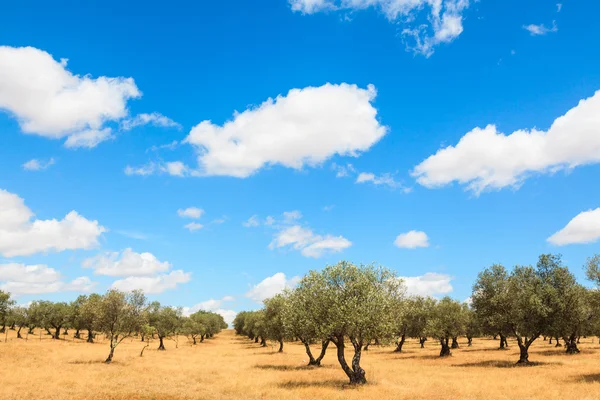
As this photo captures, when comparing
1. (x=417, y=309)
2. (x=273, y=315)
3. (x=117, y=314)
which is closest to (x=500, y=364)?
(x=417, y=309)

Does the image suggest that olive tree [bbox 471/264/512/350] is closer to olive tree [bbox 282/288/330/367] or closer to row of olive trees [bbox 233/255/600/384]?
row of olive trees [bbox 233/255/600/384]

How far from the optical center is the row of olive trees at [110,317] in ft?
235

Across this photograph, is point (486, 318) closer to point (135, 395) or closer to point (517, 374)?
point (517, 374)

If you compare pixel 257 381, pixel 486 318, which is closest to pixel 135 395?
pixel 257 381

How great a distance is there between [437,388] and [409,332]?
66382 mm

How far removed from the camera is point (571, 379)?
142 feet

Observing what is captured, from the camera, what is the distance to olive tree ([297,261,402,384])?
4200cm

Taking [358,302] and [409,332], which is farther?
[409,332]

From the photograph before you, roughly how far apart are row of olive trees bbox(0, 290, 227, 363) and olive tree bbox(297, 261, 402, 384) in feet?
108

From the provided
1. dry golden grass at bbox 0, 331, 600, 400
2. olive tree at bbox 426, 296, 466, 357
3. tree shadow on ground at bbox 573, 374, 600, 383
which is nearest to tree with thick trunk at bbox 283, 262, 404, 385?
dry golden grass at bbox 0, 331, 600, 400

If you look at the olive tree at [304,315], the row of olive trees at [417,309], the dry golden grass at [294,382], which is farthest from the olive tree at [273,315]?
the olive tree at [304,315]

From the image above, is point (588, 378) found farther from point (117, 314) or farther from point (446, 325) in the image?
point (117, 314)

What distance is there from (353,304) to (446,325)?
51232 mm

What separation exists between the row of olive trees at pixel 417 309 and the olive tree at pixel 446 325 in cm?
21
